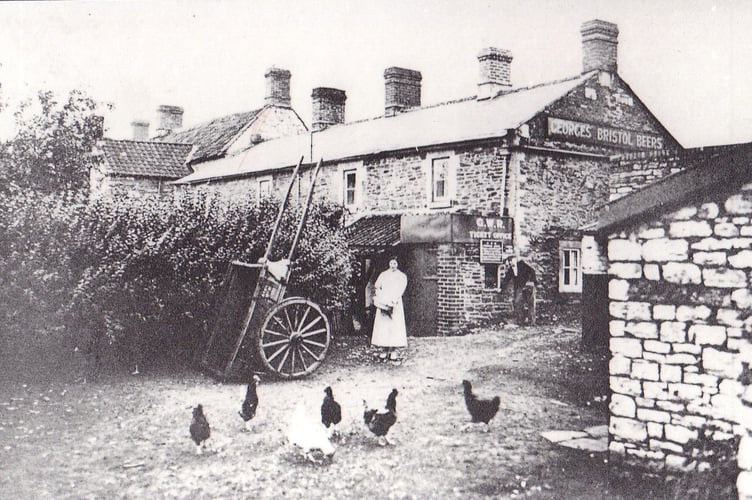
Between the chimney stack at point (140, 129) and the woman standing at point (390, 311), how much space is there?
1033 inches

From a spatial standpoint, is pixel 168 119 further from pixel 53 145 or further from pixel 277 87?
pixel 53 145

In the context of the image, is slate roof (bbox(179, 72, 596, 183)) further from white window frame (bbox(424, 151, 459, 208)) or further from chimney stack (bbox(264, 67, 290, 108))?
chimney stack (bbox(264, 67, 290, 108))

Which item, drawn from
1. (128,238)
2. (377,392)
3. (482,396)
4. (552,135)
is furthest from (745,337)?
(552,135)

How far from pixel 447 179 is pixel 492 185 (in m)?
1.17

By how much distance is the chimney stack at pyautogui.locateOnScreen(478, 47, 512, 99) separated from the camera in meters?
16.4

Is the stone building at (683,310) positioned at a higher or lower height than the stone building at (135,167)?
lower

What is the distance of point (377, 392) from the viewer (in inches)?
348

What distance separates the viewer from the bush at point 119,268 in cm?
858

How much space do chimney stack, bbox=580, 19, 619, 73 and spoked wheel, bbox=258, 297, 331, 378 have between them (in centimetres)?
943

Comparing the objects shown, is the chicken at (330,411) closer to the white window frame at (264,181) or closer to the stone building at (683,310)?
the stone building at (683,310)

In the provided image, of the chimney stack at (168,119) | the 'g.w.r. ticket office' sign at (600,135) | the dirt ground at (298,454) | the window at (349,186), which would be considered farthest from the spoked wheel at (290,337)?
the chimney stack at (168,119)

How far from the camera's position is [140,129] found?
110 ft

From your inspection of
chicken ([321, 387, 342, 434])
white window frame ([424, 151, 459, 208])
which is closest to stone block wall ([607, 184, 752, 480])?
chicken ([321, 387, 342, 434])

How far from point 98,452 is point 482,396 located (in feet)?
14.5
